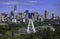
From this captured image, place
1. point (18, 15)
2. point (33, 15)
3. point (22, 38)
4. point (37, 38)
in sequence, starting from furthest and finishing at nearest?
point (18, 15), point (33, 15), point (22, 38), point (37, 38)

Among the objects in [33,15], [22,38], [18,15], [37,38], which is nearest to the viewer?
[37,38]

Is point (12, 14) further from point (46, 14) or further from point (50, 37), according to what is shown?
point (50, 37)

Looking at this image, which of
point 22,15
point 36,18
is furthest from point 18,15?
point 36,18

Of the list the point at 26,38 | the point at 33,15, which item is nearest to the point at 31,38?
the point at 26,38

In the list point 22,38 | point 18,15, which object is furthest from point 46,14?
point 22,38

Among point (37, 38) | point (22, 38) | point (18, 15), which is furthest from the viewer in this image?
point (18, 15)

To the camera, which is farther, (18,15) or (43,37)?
(18,15)

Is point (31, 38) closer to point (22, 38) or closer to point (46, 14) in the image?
point (22, 38)

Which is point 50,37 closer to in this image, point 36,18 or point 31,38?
point 31,38

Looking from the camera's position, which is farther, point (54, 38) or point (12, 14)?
point (12, 14)
